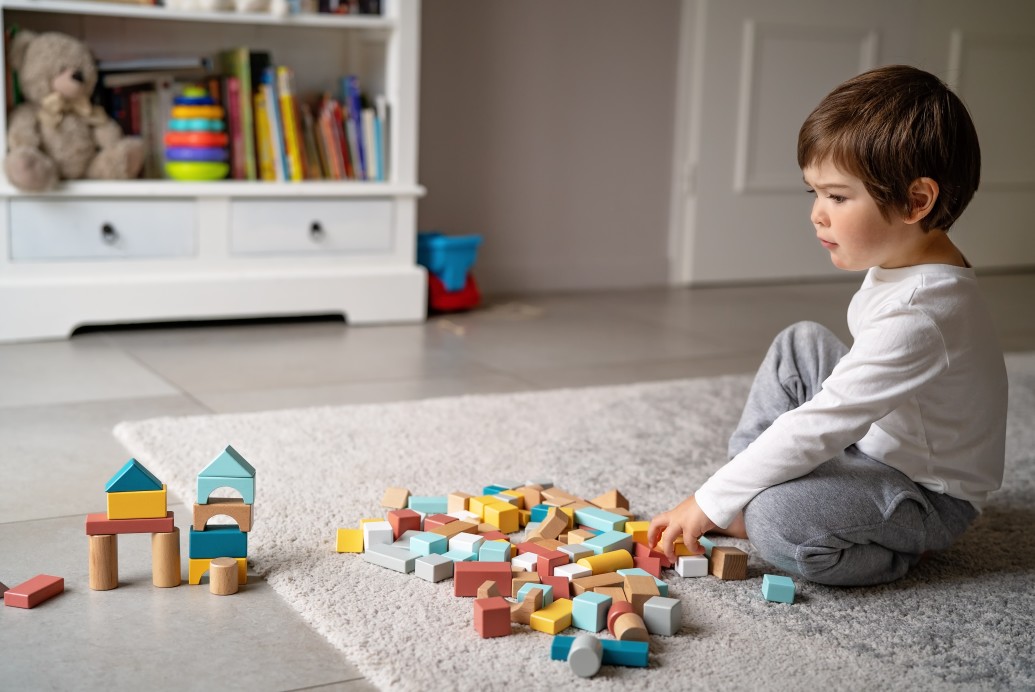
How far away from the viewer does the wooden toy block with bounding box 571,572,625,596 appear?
3.98 feet

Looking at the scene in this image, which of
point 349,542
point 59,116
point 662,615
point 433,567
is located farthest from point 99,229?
point 662,615

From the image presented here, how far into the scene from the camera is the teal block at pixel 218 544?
124 centimetres

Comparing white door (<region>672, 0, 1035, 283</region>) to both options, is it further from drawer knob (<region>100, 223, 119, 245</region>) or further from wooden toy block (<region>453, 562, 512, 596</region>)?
wooden toy block (<region>453, 562, 512, 596</region>)

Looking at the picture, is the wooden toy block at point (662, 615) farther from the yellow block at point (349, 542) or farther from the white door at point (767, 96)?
the white door at point (767, 96)

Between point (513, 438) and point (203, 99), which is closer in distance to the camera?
point (513, 438)

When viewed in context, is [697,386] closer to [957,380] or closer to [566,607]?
[957,380]

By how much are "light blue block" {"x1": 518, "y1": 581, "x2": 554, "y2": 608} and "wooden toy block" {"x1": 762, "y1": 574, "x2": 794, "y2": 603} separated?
244 millimetres

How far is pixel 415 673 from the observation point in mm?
1057

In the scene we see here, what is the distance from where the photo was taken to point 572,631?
1.16 metres

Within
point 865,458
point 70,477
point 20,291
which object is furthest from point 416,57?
point 865,458

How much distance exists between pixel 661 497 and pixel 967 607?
462mm

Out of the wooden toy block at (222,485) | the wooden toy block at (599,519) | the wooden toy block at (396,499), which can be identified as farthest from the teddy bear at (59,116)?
the wooden toy block at (599,519)

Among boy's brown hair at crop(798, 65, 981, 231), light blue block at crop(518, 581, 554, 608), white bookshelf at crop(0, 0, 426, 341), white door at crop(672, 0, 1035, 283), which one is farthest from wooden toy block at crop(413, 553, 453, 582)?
white door at crop(672, 0, 1035, 283)

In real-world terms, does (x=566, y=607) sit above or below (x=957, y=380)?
below
